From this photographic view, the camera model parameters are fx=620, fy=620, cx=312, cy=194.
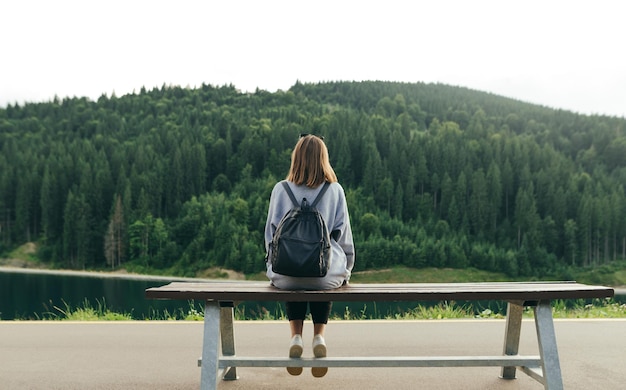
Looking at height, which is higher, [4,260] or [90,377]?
[90,377]

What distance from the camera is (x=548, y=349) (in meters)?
3.17

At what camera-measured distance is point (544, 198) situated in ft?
307

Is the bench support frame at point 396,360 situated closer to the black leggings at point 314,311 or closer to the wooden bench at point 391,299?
the wooden bench at point 391,299

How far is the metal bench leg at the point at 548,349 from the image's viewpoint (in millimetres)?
3146

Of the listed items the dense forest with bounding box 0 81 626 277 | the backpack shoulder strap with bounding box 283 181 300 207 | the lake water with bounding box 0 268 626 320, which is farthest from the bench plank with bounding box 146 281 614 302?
the dense forest with bounding box 0 81 626 277

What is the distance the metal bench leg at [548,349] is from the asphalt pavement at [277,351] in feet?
1.91

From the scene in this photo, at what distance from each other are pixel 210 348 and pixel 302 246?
2.30ft

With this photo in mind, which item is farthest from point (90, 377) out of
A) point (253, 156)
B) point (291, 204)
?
point (253, 156)

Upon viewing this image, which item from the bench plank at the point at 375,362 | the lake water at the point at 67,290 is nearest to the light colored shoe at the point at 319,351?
the bench plank at the point at 375,362

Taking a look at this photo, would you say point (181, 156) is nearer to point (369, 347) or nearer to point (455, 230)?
point (455, 230)

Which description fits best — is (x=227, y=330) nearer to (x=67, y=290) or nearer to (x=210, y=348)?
(x=210, y=348)

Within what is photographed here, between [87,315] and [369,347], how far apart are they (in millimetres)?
4225

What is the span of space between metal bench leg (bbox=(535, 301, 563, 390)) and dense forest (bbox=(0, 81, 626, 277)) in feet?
256

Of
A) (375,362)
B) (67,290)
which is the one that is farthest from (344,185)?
(375,362)
